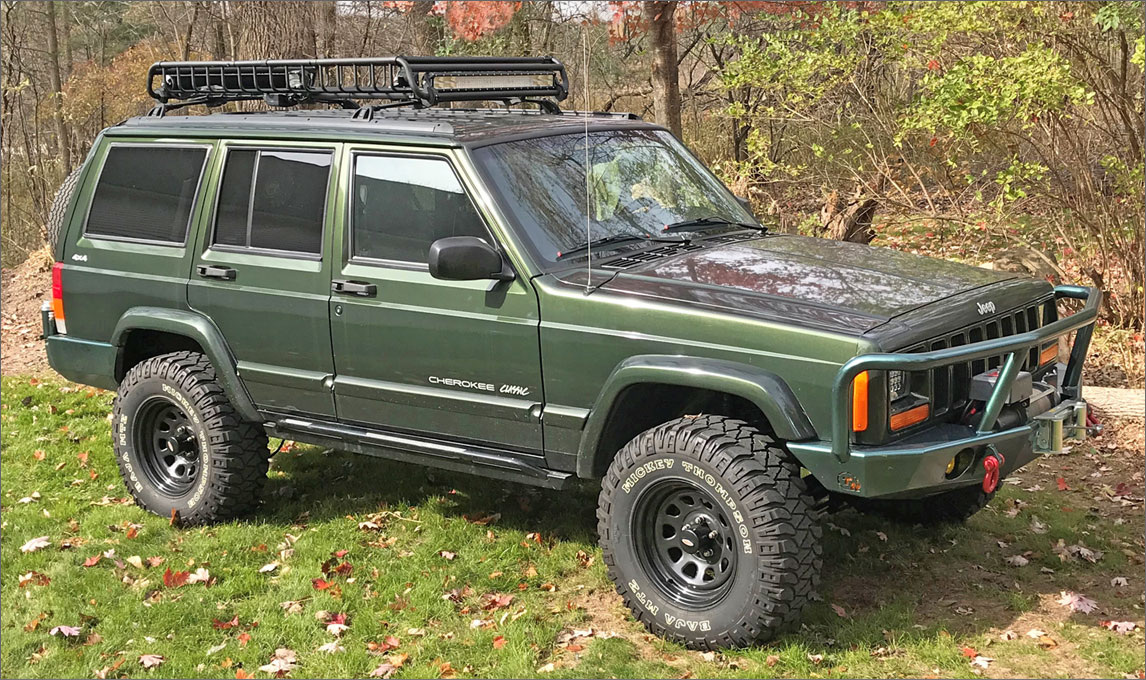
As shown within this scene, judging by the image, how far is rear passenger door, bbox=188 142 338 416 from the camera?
558cm

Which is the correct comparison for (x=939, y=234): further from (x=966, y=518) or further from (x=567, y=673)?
(x=567, y=673)

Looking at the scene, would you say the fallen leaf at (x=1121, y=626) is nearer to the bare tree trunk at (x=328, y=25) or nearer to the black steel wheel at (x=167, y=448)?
the black steel wheel at (x=167, y=448)

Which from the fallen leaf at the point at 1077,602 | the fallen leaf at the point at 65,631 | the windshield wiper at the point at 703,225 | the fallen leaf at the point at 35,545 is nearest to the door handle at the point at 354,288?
the windshield wiper at the point at 703,225

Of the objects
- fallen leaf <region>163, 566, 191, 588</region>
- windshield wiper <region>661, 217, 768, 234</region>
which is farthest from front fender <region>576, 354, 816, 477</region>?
fallen leaf <region>163, 566, 191, 588</region>

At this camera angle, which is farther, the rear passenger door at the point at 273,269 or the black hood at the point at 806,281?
the rear passenger door at the point at 273,269

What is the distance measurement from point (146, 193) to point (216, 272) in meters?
0.78

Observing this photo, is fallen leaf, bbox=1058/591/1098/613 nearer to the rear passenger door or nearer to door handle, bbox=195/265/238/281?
the rear passenger door

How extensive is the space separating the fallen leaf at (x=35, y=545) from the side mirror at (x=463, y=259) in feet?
9.28

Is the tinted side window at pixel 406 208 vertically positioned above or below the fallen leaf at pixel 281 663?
above

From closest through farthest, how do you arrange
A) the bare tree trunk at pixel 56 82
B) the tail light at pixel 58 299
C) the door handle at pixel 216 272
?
the door handle at pixel 216 272
the tail light at pixel 58 299
the bare tree trunk at pixel 56 82

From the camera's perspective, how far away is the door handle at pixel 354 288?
5344 millimetres

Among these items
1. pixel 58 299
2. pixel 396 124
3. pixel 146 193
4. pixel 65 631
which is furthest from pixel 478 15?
pixel 65 631

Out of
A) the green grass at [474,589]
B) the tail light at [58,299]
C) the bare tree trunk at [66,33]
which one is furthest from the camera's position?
the bare tree trunk at [66,33]

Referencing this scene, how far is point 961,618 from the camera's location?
4.95 m
